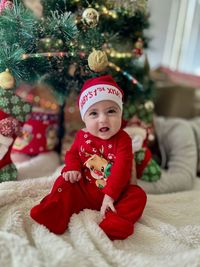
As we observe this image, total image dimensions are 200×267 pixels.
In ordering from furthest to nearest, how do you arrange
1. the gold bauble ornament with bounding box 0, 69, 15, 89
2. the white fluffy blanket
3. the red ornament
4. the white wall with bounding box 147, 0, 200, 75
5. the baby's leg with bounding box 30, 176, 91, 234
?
1. the white wall with bounding box 147, 0, 200, 75
2. the red ornament
3. the gold bauble ornament with bounding box 0, 69, 15, 89
4. the baby's leg with bounding box 30, 176, 91, 234
5. the white fluffy blanket

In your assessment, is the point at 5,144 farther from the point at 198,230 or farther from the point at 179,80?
the point at 179,80

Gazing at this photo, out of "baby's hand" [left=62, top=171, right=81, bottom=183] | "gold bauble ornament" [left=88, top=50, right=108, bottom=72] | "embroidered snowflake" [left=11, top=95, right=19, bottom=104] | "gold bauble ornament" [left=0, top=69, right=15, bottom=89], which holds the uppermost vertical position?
"gold bauble ornament" [left=88, top=50, right=108, bottom=72]

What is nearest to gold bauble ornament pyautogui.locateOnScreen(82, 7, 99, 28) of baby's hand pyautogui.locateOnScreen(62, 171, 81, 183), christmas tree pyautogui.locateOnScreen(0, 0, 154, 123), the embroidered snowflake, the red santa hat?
christmas tree pyautogui.locateOnScreen(0, 0, 154, 123)

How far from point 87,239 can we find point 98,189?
0.52 feet

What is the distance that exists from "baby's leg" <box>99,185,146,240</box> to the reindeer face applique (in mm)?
70

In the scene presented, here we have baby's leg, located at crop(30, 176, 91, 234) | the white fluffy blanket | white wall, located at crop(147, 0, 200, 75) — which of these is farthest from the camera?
white wall, located at crop(147, 0, 200, 75)

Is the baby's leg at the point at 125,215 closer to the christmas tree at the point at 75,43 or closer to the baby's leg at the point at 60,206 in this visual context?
the baby's leg at the point at 60,206

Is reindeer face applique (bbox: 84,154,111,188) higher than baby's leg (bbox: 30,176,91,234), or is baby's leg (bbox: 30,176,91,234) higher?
reindeer face applique (bbox: 84,154,111,188)

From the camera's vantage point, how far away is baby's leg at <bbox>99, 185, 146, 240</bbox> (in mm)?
887

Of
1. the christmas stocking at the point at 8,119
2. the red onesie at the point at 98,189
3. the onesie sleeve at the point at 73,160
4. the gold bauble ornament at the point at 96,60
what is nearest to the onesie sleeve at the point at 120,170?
the red onesie at the point at 98,189

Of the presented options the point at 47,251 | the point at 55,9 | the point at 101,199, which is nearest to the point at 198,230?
the point at 101,199

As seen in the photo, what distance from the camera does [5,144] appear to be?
1.08m

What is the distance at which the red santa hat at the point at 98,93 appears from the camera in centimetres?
92

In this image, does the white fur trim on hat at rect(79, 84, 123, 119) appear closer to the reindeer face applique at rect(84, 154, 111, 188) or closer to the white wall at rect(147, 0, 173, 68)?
the reindeer face applique at rect(84, 154, 111, 188)
